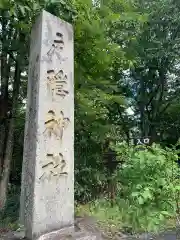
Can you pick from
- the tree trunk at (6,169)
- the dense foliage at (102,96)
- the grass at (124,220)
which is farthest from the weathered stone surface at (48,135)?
the tree trunk at (6,169)

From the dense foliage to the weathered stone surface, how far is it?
1.81ft

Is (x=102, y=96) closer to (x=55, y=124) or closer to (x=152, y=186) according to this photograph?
(x=152, y=186)

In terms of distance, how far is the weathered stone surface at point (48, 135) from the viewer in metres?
4.07

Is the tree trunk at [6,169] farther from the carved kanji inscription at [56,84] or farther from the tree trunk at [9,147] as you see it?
the carved kanji inscription at [56,84]

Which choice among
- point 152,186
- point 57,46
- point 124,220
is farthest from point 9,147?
point 152,186

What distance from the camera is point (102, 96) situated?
22.6 feet

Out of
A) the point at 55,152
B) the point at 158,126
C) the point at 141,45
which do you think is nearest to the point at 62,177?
the point at 55,152

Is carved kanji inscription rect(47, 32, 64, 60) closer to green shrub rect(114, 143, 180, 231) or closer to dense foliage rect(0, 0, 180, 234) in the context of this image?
dense foliage rect(0, 0, 180, 234)

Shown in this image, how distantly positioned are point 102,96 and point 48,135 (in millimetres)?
2881

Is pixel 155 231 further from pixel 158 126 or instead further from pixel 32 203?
pixel 158 126

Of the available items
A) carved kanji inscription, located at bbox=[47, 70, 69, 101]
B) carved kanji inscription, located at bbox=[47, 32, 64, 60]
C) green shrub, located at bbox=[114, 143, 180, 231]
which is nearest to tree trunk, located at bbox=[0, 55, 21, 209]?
carved kanji inscription, located at bbox=[47, 32, 64, 60]

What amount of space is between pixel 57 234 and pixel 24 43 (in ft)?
13.9

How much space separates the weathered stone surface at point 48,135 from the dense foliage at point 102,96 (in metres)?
0.55

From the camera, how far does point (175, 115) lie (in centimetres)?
1570
